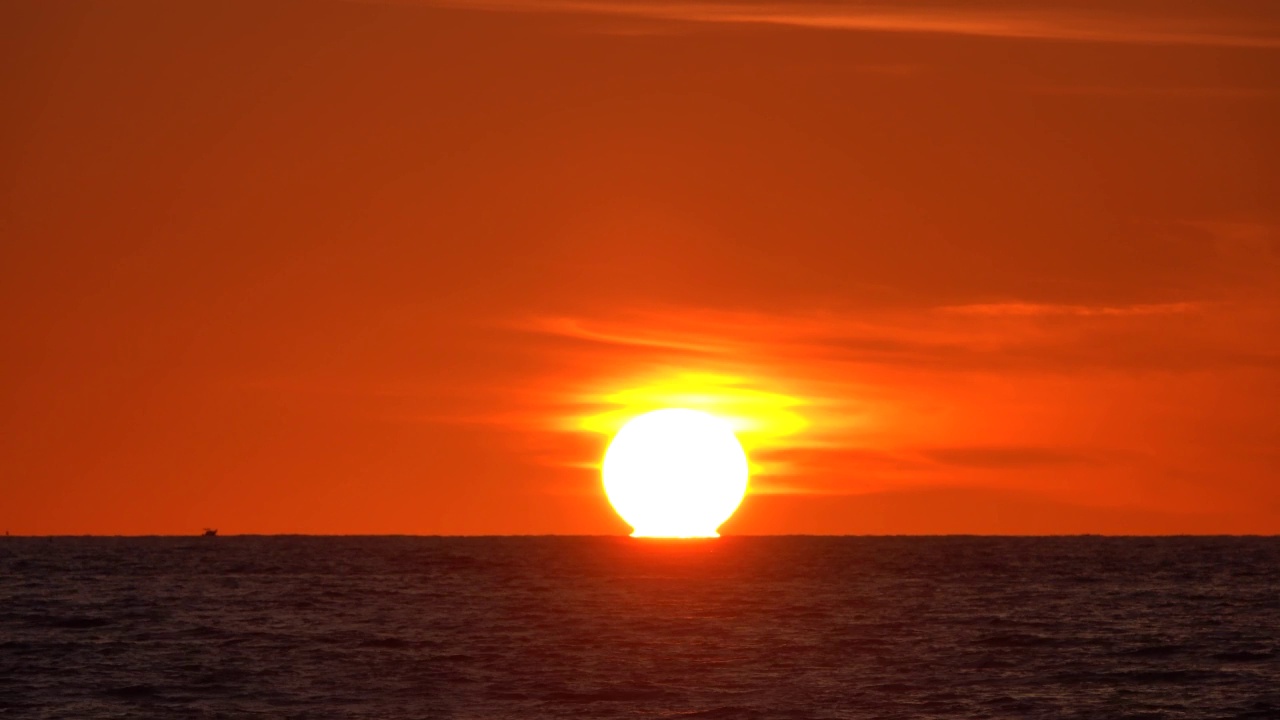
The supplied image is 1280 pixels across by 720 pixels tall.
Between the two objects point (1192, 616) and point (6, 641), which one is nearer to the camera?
point (6, 641)

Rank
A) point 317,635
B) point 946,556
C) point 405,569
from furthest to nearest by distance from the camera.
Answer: point 946,556, point 405,569, point 317,635

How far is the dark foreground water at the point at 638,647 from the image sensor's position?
194 ft

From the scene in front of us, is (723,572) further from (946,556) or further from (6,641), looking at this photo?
(6,641)

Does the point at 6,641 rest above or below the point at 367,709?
above

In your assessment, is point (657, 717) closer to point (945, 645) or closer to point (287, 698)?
point (287, 698)

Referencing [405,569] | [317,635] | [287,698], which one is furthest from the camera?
[405,569]

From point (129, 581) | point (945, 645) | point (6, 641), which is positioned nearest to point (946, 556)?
point (129, 581)

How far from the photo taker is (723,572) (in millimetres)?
158750

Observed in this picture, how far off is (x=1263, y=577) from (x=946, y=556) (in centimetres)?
6313

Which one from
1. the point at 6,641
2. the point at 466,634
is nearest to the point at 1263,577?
the point at 466,634

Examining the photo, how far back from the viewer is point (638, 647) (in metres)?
76.1

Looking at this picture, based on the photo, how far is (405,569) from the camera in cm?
15812

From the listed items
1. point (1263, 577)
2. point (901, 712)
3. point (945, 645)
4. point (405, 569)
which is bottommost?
point (901, 712)

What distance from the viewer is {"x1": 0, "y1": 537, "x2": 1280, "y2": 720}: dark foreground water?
194 feet
